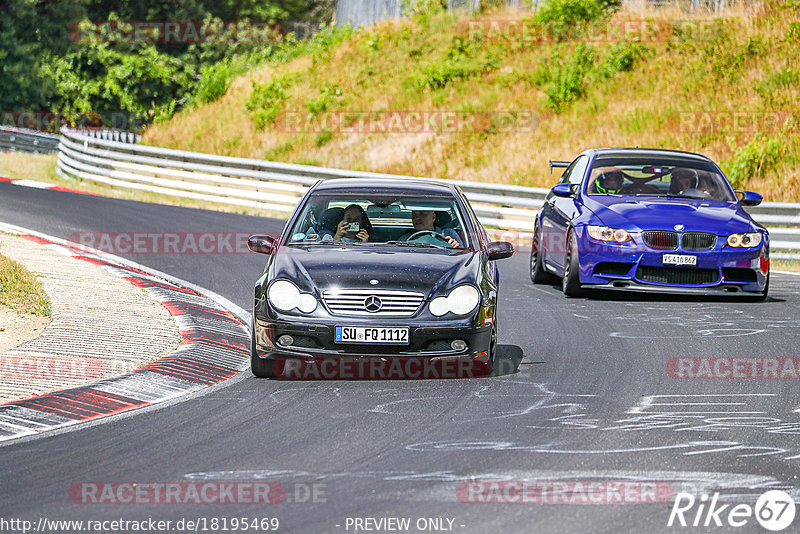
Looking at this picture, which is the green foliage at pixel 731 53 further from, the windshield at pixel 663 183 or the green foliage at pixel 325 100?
the windshield at pixel 663 183

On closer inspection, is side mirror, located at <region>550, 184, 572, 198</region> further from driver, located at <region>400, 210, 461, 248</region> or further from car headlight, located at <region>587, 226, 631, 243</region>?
driver, located at <region>400, 210, 461, 248</region>

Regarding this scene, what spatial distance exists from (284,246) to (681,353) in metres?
3.44

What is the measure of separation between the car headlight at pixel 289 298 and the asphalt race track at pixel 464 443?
0.55m

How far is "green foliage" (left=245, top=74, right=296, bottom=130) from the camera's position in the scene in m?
35.3

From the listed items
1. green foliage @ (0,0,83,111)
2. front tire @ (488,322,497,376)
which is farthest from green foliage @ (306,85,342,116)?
front tire @ (488,322,497,376)

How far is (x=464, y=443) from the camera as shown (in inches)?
267

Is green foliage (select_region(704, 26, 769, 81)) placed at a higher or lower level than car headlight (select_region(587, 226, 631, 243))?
higher

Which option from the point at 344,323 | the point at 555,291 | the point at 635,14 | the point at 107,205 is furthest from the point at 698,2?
the point at 344,323

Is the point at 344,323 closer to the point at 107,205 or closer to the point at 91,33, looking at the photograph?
the point at 107,205

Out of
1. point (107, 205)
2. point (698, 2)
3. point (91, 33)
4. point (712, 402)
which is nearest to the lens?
point (712, 402)

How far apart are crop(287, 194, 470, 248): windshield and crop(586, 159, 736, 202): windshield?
431 centimetres

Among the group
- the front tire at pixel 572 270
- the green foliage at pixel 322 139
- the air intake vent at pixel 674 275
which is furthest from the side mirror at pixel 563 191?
the green foliage at pixel 322 139

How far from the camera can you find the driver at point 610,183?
45.9ft

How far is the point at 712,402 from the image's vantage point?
8.12 metres
